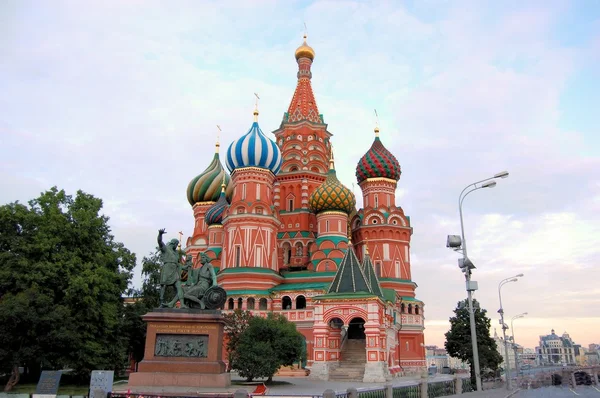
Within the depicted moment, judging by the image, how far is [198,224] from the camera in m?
48.4

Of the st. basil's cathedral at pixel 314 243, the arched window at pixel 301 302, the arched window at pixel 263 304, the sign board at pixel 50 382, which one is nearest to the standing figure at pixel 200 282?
the sign board at pixel 50 382

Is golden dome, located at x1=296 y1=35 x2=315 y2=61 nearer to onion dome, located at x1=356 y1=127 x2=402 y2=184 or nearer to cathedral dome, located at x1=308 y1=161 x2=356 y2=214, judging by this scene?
onion dome, located at x1=356 y1=127 x2=402 y2=184

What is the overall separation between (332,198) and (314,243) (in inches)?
146

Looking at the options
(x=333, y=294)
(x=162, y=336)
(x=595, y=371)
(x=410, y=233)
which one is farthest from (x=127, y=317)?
(x=595, y=371)

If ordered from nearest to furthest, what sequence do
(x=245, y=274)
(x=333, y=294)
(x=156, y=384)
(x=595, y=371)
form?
(x=156, y=384) < (x=333, y=294) < (x=245, y=274) < (x=595, y=371)

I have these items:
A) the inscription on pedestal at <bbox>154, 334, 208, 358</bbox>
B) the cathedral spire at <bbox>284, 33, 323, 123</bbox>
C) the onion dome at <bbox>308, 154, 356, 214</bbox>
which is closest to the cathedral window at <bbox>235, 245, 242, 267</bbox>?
the onion dome at <bbox>308, 154, 356, 214</bbox>

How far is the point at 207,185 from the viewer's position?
48.5 metres

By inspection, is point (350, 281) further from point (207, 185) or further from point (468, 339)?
point (207, 185)

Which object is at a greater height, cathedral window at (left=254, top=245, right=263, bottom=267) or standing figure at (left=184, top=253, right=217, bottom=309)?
cathedral window at (left=254, top=245, right=263, bottom=267)

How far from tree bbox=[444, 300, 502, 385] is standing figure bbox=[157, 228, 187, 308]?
1890 centimetres

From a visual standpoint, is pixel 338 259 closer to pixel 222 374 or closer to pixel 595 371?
pixel 222 374

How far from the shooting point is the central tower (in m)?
42.5

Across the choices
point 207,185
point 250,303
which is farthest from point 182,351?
point 207,185

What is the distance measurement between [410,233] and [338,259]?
29.6ft
